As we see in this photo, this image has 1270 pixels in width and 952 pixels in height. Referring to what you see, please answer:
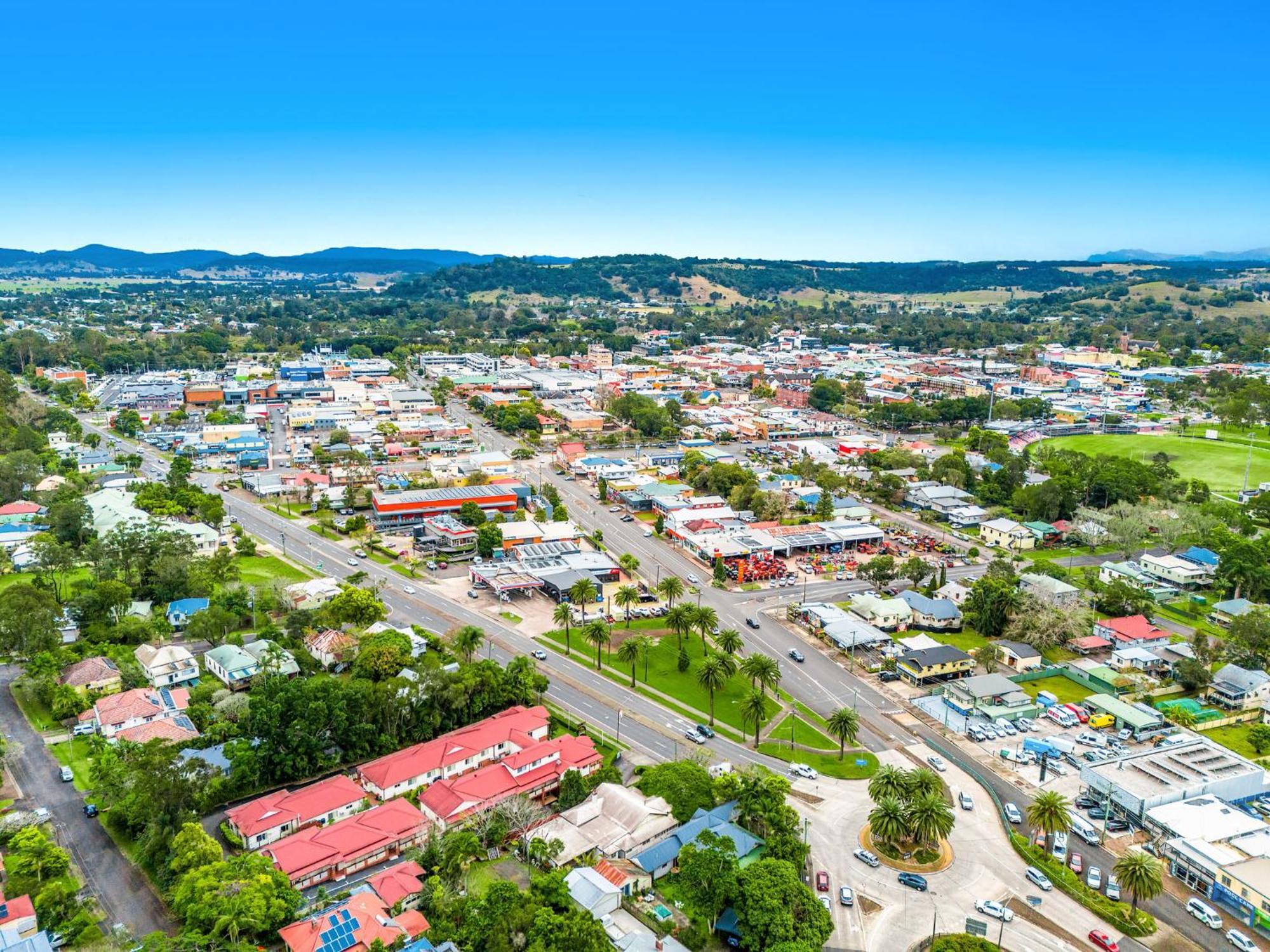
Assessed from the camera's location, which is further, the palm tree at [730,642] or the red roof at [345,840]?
the palm tree at [730,642]

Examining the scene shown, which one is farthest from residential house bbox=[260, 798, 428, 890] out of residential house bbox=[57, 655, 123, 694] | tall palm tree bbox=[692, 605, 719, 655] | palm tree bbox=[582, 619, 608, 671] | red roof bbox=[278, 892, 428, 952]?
tall palm tree bbox=[692, 605, 719, 655]

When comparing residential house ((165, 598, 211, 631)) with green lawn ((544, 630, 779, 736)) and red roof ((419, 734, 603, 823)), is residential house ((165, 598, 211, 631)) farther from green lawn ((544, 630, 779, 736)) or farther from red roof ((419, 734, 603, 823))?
red roof ((419, 734, 603, 823))

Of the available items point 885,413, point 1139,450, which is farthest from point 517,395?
point 1139,450

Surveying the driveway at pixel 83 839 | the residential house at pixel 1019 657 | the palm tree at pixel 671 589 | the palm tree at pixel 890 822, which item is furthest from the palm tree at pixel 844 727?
the driveway at pixel 83 839

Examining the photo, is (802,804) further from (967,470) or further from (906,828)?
(967,470)

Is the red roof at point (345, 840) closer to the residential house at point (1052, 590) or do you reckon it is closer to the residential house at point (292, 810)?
the residential house at point (292, 810)

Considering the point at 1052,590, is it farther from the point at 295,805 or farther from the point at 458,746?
the point at 295,805

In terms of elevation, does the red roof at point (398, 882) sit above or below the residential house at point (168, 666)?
below

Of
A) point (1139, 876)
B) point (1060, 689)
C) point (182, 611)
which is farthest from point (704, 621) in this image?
point (182, 611)

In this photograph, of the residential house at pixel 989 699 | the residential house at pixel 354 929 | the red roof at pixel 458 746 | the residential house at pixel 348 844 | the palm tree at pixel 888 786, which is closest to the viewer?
the residential house at pixel 354 929
